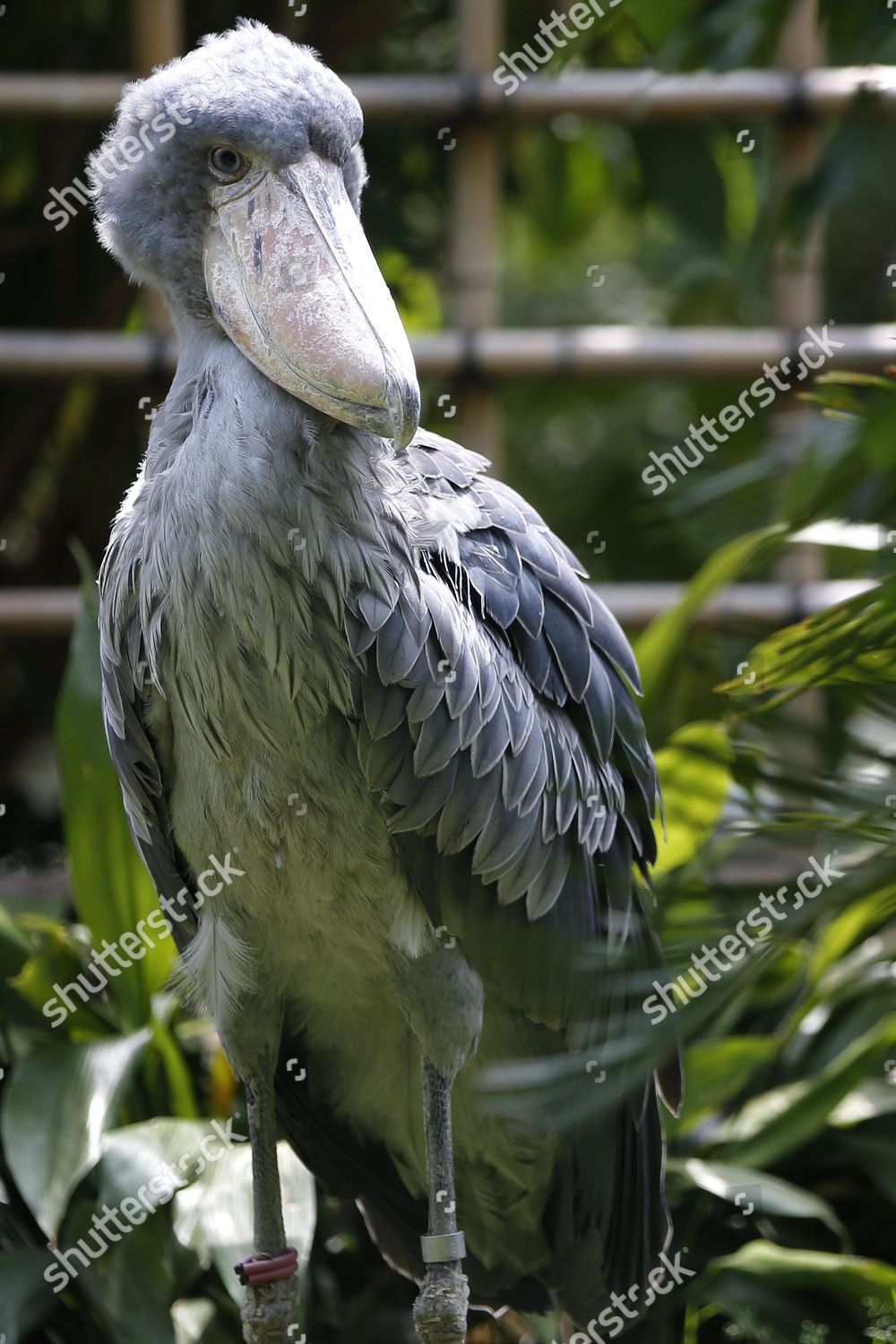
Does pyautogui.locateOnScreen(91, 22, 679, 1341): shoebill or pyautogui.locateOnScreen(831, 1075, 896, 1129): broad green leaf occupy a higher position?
pyautogui.locateOnScreen(91, 22, 679, 1341): shoebill

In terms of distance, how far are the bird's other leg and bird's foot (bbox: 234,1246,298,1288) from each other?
23 cm

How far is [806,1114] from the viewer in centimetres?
300

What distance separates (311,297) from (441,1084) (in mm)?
1149

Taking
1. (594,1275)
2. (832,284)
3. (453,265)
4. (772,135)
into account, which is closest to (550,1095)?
(594,1275)

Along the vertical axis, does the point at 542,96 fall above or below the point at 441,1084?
above

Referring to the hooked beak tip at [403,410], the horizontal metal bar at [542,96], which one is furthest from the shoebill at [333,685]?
the horizontal metal bar at [542,96]

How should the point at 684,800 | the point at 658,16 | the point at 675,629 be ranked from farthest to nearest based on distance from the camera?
the point at 675,629 < the point at 684,800 < the point at 658,16

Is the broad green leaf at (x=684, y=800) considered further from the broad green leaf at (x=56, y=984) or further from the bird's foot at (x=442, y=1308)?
the broad green leaf at (x=56, y=984)

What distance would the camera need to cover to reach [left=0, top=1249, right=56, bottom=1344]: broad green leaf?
101 inches

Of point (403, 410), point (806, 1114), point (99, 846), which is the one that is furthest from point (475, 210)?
point (806, 1114)

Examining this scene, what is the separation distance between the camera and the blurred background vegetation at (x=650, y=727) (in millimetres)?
1278

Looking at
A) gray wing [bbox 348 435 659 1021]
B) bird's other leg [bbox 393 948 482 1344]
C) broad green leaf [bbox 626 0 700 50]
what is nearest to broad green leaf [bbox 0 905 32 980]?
bird's other leg [bbox 393 948 482 1344]

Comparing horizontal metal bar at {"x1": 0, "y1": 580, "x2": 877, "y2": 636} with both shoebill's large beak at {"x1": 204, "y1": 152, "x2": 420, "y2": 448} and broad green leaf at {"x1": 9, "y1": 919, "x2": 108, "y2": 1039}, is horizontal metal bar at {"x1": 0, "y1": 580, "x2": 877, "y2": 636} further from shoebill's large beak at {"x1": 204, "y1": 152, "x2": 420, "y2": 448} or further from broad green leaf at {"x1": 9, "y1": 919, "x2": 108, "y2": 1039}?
shoebill's large beak at {"x1": 204, "y1": 152, "x2": 420, "y2": 448}

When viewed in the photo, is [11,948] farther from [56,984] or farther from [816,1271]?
[816,1271]
